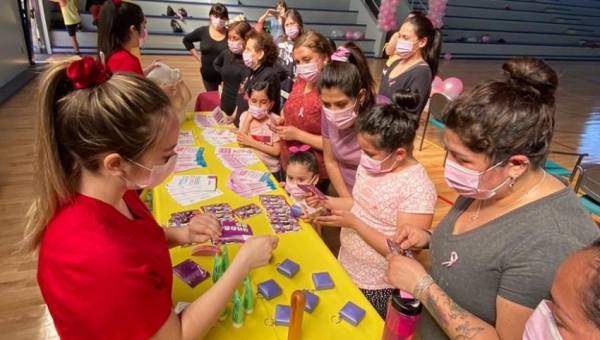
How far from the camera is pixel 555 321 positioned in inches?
30.8

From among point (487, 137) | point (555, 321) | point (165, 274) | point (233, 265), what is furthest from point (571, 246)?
point (165, 274)

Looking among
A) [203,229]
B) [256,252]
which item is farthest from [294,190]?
[256,252]

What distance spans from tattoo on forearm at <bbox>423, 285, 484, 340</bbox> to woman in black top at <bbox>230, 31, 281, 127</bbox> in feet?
6.67

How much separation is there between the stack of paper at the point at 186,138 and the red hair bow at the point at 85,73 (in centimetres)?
175

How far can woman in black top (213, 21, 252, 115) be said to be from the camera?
348cm

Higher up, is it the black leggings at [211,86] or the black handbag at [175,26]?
the black handbag at [175,26]

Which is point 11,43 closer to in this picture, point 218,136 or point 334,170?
point 218,136

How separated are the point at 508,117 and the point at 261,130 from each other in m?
1.97

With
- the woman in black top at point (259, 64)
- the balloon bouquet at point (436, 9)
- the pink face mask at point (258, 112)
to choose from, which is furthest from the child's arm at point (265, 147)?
the balloon bouquet at point (436, 9)

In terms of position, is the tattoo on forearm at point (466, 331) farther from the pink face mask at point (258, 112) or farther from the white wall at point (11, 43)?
the white wall at point (11, 43)

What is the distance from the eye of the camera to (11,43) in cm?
612

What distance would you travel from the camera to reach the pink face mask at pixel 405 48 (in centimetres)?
316

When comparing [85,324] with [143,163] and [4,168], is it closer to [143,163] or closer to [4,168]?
[143,163]

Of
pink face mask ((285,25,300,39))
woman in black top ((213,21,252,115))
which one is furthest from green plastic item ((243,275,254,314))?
pink face mask ((285,25,300,39))
